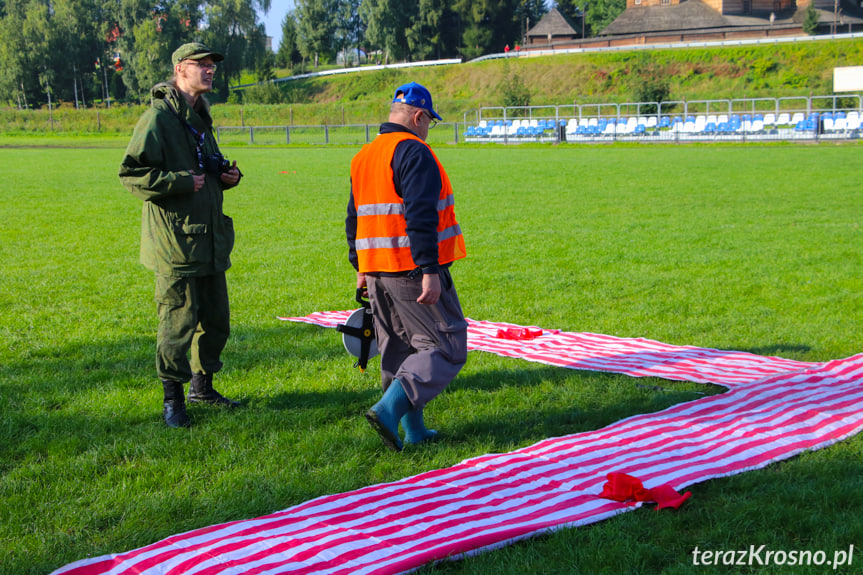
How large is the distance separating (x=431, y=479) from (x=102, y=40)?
10479 cm

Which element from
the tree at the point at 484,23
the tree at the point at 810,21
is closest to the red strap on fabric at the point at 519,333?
the tree at the point at 810,21

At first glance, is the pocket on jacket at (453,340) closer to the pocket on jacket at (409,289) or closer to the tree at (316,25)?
the pocket on jacket at (409,289)

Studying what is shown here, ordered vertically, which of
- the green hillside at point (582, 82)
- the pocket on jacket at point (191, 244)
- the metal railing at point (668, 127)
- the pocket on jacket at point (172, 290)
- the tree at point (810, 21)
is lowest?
the pocket on jacket at point (172, 290)

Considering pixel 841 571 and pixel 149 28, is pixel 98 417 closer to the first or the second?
pixel 841 571

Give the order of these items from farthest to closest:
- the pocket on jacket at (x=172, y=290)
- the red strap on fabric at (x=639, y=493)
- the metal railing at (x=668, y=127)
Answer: the metal railing at (x=668, y=127) → the pocket on jacket at (x=172, y=290) → the red strap on fabric at (x=639, y=493)

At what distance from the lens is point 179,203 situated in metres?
4.48

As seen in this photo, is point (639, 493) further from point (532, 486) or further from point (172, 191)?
point (172, 191)

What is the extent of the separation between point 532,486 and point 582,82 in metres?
74.1

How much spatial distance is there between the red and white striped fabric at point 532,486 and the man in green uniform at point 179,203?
155 cm

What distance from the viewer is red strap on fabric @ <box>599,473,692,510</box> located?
346 centimetres

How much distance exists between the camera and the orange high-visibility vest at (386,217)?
3.92 m

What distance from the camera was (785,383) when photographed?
5.21 meters

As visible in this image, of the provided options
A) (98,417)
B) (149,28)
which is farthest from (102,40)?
(98,417)

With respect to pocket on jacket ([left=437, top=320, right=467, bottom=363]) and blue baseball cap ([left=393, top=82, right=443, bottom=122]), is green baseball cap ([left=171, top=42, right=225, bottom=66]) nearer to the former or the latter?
blue baseball cap ([left=393, top=82, right=443, bottom=122])
